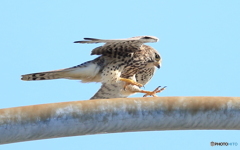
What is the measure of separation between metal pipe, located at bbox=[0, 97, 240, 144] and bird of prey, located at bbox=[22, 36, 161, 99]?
3.51 metres

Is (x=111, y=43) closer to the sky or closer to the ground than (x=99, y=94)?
closer to the sky

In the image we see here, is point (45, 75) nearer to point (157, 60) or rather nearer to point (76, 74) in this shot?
point (76, 74)

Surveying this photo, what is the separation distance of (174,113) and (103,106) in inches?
17.5

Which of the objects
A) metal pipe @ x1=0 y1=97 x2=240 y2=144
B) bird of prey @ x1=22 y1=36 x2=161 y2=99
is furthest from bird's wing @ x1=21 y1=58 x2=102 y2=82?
metal pipe @ x1=0 y1=97 x2=240 y2=144

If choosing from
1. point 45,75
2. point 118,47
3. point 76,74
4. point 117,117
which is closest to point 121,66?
point 118,47

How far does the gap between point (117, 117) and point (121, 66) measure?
13.8 ft

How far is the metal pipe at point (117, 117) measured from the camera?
116 inches

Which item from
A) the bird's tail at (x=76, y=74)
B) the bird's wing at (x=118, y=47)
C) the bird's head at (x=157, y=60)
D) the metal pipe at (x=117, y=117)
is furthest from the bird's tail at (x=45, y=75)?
the metal pipe at (x=117, y=117)

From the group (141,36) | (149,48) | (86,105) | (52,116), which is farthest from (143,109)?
(149,48)

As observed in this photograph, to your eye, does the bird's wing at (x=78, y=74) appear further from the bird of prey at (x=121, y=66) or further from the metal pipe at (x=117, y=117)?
the metal pipe at (x=117, y=117)

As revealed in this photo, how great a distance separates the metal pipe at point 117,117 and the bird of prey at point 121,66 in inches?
138

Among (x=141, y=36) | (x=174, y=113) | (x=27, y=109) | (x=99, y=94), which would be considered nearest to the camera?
(x=27, y=109)

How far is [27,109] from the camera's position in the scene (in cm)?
299

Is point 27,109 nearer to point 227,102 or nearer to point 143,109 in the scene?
point 143,109
